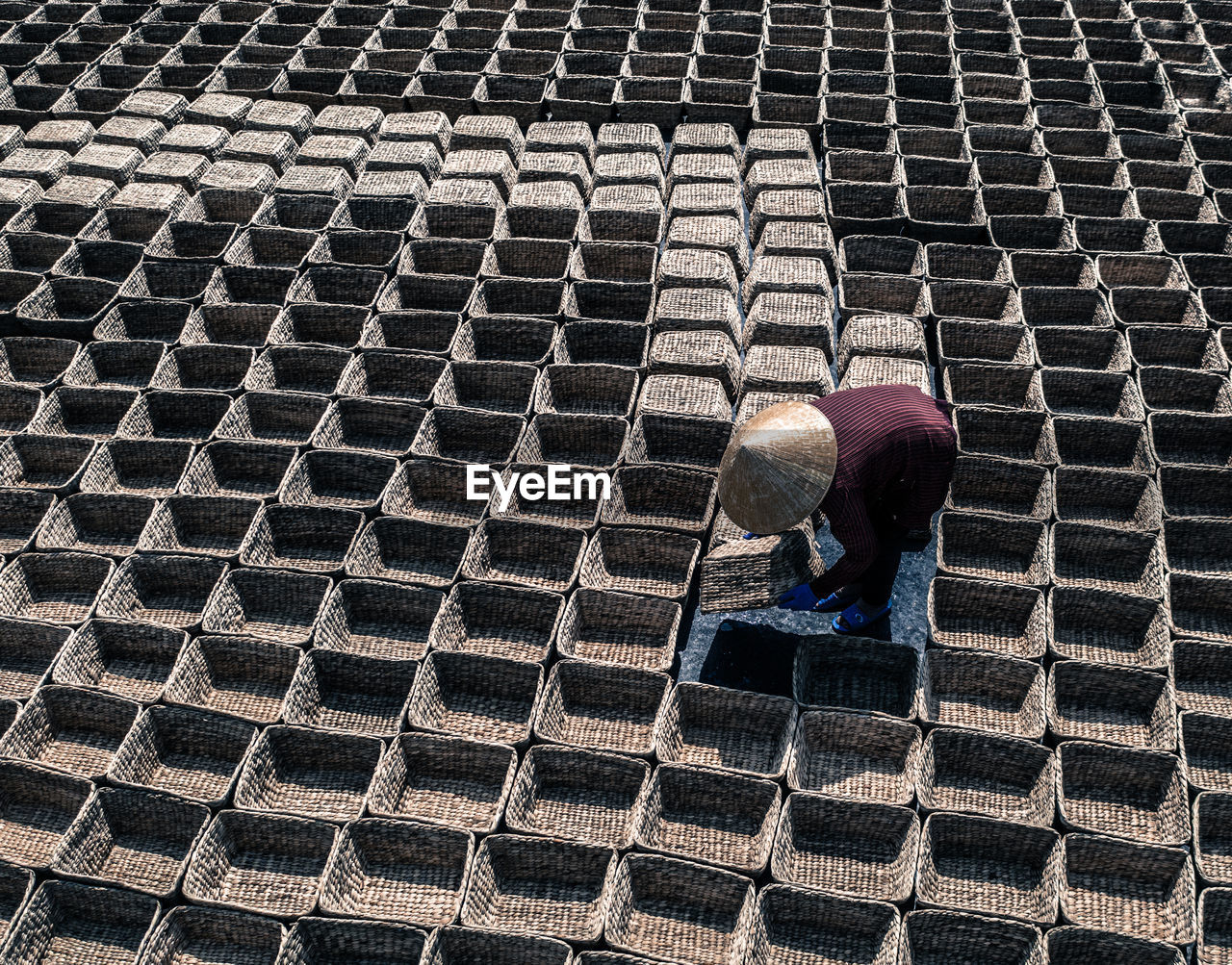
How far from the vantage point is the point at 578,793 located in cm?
489

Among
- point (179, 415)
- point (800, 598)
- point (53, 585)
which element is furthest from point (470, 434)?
point (53, 585)

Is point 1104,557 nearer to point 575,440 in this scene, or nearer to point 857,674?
point 857,674

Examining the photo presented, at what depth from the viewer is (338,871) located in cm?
441

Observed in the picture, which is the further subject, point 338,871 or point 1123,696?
point 1123,696

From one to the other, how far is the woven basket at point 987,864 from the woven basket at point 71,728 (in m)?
3.90

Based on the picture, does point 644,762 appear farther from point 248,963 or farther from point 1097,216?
point 1097,216

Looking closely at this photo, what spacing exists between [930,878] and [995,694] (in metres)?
1.12

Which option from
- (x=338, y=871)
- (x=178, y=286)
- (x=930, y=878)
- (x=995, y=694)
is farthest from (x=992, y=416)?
(x=178, y=286)

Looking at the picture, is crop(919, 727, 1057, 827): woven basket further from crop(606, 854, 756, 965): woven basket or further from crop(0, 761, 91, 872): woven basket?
crop(0, 761, 91, 872): woven basket

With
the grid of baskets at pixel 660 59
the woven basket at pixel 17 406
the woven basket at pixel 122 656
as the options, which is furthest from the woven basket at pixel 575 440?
the grid of baskets at pixel 660 59

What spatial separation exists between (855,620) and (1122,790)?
1.51 m

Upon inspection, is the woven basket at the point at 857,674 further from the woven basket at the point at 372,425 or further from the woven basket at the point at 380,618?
the woven basket at the point at 372,425

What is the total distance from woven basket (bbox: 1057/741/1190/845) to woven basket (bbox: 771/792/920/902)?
759mm

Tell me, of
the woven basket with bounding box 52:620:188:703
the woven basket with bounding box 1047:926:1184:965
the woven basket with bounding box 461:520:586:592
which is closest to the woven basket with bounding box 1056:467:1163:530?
the woven basket with bounding box 1047:926:1184:965
